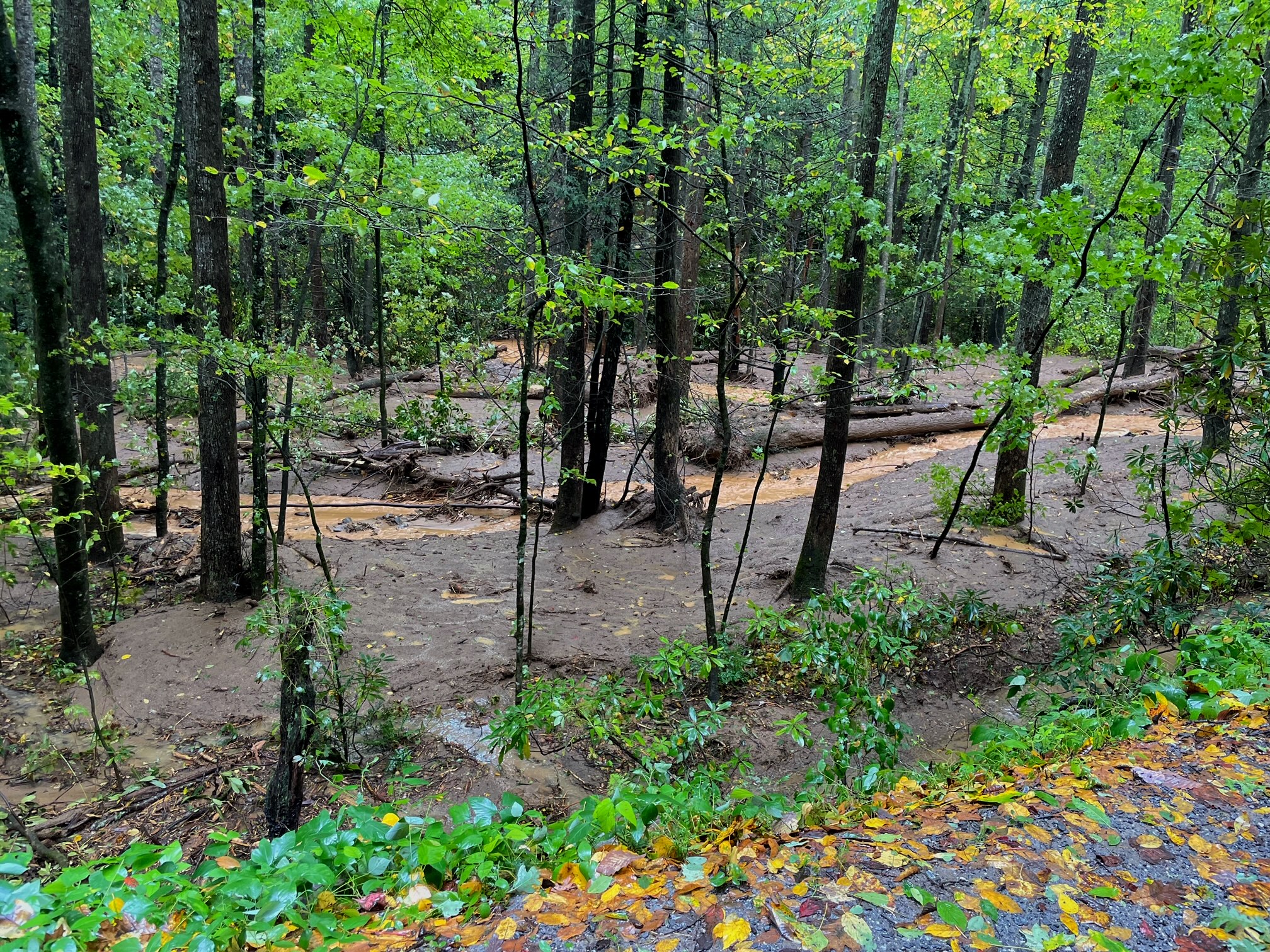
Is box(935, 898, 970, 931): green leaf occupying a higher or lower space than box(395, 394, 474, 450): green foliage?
higher

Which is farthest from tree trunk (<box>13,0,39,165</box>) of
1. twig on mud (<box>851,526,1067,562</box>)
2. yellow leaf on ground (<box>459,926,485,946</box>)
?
twig on mud (<box>851,526,1067,562</box>)

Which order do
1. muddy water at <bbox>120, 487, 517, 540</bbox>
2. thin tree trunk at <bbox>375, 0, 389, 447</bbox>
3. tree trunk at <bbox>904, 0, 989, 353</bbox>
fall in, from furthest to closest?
tree trunk at <bbox>904, 0, 989, 353</bbox>
muddy water at <bbox>120, 487, 517, 540</bbox>
thin tree trunk at <bbox>375, 0, 389, 447</bbox>

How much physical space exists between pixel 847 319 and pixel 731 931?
601cm

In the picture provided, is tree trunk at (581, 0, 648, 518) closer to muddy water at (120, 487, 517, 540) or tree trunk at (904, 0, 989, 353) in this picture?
muddy water at (120, 487, 517, 540)

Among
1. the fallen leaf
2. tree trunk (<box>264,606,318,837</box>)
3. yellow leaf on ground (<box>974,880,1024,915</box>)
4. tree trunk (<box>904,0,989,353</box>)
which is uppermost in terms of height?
tree trunk (<box>904,0,989,353</box>)

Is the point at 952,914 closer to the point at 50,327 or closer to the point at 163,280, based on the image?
the point at 50,327

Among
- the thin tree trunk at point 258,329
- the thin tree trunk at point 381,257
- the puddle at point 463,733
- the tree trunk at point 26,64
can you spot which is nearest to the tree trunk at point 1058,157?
the puddle at point 463,733

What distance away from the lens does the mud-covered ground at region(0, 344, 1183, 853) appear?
5.39 m

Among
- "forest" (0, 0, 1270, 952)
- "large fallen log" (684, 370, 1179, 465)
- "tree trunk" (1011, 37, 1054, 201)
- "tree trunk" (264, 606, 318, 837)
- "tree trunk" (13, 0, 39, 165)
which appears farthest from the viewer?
"tree trunk" (1011, 37, 1054, 201)

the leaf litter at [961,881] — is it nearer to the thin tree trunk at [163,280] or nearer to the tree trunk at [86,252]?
the tree trunk at [86,252]

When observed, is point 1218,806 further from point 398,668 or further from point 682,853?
point 398,668

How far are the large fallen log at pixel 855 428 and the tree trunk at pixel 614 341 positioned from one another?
14.4 ft

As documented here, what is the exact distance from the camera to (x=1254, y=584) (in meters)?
6.11

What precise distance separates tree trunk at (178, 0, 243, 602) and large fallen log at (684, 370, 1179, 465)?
9.54m
